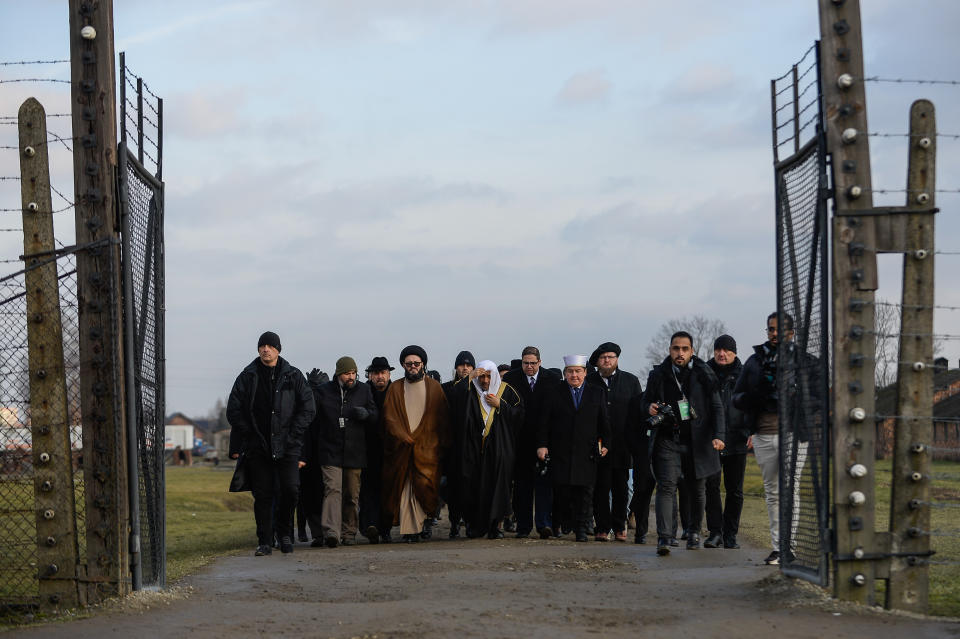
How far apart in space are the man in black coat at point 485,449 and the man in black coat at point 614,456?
110cm

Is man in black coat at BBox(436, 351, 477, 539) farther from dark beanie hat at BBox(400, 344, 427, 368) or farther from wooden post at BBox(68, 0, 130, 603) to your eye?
wooden post at BBox(68, 0, 130, 603)

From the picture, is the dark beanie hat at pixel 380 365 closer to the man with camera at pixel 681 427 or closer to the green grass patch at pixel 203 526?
the green grass patch at pixel 203 526

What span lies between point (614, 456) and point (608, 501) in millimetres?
517

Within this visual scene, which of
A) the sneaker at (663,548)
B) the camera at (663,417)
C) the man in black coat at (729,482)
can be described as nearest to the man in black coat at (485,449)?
the man in black coat at (729,482)

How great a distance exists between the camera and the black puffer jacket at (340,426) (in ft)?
53.3

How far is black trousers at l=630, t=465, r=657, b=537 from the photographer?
1544 cm

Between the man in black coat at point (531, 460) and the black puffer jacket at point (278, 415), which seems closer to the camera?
the black puffer jacket at point (278, 415)

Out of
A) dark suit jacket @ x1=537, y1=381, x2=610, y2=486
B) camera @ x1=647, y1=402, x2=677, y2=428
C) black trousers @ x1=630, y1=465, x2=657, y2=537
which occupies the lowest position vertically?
black trousers @ x1=630, y1=465, x2=657, y2=537

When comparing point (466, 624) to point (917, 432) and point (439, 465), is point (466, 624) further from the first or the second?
point (439, 465)

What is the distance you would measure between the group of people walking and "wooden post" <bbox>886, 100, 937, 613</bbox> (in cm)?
482

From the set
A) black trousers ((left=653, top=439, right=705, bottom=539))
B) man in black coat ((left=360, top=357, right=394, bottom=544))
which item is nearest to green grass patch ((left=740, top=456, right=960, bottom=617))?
black trousers ((left=653, top=439, right=705, bottom=539))

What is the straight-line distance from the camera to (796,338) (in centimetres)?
1012

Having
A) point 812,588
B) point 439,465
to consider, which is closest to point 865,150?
point 812,588

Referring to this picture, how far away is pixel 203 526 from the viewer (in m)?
23.7
